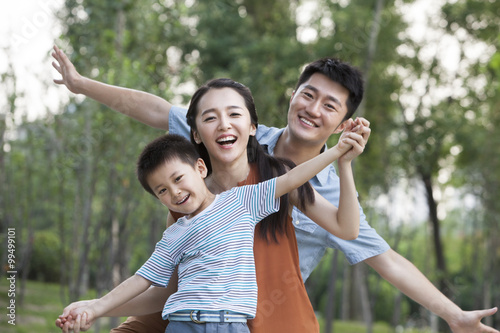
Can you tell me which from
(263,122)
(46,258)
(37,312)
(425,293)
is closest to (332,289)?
(263,122)

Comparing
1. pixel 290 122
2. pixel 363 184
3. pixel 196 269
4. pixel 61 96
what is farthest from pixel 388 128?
pixel 196 269

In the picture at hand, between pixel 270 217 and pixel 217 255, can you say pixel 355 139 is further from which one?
pixel 217 255

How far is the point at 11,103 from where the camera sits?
6.80m

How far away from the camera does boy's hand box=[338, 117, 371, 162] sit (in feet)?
6.15

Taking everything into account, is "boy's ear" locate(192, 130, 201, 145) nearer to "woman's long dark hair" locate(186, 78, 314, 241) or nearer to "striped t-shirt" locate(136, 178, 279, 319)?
"woman's long dark hair" locate(186, 78, 314, 241)

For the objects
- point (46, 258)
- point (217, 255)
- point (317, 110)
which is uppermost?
point (46, 258)

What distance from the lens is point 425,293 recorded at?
2.43 metres

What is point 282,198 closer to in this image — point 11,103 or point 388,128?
point 11,103

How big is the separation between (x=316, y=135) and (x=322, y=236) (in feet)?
1.34

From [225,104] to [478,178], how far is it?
28.2ft

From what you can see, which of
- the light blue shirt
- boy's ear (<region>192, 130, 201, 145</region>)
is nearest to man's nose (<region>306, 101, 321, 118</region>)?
the light blue shirt

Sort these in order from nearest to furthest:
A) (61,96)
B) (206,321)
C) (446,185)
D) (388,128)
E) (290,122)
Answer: (206,321), (290,122), (61,96), (388,128), (446,185)

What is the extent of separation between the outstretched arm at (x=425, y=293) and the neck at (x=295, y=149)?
0.50 m

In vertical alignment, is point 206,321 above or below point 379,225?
below
